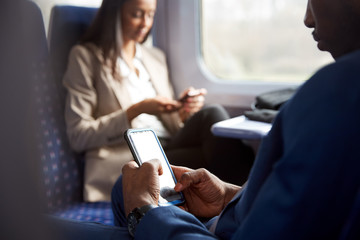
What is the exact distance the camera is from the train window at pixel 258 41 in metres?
2.16

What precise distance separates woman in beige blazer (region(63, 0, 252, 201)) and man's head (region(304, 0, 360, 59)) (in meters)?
1.01

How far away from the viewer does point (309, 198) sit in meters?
0.54

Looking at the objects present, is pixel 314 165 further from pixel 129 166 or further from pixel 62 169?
pixel 62 169

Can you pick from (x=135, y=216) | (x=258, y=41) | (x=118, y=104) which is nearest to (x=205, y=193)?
(x=135, y=216)

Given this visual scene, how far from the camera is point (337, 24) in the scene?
28.2 inches

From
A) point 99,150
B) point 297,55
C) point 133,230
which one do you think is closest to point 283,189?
point 133,230

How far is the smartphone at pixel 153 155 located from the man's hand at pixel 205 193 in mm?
28

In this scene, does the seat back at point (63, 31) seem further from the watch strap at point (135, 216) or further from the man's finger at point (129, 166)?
the watch strap at point (135, 216)

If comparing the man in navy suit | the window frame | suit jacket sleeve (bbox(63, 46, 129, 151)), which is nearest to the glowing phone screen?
the man in navy suit

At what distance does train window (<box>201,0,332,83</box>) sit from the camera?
7.09 feet

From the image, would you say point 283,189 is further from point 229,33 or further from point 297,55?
point 229,33

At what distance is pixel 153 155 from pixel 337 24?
494mm

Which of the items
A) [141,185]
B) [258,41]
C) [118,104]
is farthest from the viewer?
[258,41]

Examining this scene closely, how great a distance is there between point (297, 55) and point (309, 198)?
177 cm
